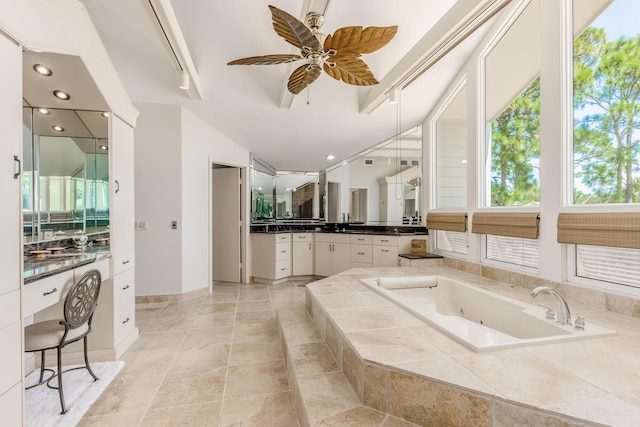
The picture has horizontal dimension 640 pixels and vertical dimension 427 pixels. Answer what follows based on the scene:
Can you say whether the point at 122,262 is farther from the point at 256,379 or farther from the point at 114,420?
the point at 256,379

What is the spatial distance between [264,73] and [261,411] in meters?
3.29

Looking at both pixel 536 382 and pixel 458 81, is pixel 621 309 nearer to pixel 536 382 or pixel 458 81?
pixel 536 382

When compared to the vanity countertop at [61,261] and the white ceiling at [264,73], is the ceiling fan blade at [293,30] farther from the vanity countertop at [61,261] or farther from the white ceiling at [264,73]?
the vanity countertop at [61,261]

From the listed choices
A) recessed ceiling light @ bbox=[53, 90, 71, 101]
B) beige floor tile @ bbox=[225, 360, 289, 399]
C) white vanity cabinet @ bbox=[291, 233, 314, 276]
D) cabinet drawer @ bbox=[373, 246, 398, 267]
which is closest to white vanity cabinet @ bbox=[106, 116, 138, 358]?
recessed ceiling light @ bbox=[53, 90, 71, 101]

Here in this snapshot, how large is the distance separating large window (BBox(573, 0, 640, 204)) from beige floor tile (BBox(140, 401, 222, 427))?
3033 millimetres

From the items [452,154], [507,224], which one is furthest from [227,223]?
[507,224]

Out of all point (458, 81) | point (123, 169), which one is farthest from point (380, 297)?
point (458, 81)

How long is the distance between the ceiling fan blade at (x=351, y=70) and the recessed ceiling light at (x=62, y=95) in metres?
2.00

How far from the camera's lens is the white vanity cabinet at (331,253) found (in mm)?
4965

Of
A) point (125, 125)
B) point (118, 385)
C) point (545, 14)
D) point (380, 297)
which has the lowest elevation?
point (118, 385)

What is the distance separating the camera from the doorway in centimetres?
498

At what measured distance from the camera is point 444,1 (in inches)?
97.0

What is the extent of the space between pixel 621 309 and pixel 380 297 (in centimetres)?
163

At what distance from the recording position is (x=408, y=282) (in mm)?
3193
